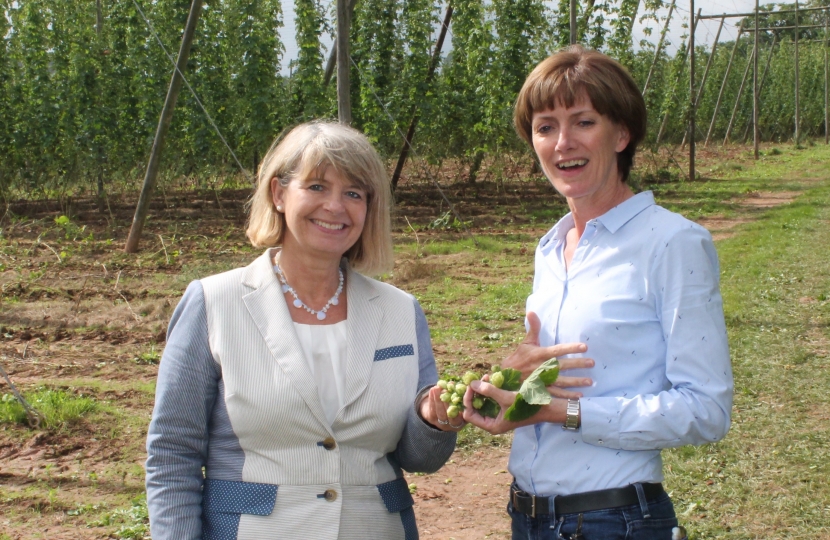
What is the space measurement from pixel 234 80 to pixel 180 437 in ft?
44.5

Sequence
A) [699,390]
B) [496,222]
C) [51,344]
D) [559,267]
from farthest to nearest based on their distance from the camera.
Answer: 1. [496,222]
2. [51,344]
3. [559,267]
4. [699,390]

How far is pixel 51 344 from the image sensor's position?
22.5ft

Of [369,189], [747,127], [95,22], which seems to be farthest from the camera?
[747,127]

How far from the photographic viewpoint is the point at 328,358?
204cm

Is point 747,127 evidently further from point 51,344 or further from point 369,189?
point 369,189

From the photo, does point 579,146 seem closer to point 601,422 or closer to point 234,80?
point 601,422

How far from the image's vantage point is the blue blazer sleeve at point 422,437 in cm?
203

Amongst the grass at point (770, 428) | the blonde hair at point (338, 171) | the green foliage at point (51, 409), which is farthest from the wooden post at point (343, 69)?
the blonde hair at point (338, 171)

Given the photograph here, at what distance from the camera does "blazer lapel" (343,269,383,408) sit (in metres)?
1.98

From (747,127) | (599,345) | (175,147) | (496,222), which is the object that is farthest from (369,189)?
(747,127)

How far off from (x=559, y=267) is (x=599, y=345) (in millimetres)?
263

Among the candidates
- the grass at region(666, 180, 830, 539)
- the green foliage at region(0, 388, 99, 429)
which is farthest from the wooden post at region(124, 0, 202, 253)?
the grass at region(666, 180, 830, 539)

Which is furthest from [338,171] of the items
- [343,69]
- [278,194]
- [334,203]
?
[343,69]

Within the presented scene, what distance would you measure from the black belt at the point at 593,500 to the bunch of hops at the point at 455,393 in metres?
0.26
